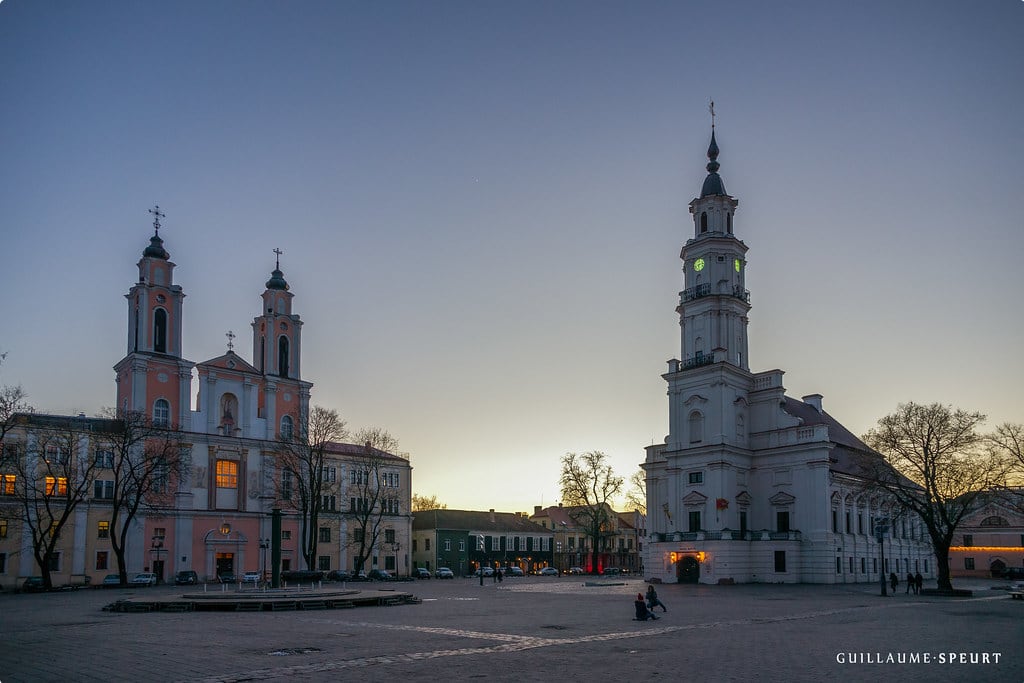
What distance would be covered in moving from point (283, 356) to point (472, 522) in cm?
3953

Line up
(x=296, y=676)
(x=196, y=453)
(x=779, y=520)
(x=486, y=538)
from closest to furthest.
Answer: (x=296, y=676) < (x=779, y=520) < (x=196, y=453) < (x=486, y=538)

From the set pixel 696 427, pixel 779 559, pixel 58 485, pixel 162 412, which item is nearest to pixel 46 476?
pixel 58 485

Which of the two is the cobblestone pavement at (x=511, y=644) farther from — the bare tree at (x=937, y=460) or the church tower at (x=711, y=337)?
the church tower at (x=711, y=337)

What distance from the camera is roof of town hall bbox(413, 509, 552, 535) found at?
107 meters

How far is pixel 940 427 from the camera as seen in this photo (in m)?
47.2

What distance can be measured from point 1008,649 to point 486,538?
9396 cm

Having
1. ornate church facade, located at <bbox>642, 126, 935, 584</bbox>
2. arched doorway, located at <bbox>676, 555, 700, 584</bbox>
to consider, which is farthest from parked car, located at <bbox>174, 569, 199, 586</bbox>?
arched doorway, located at <bbox>676, 555, 700, 584</bbox>

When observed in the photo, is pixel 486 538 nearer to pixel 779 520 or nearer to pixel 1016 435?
pixel 779 520

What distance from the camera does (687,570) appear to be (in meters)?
65.8

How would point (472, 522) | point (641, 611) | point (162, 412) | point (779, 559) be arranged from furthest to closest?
point (472, 522) < point (162, 412) < point (779, 559) < point (641, 611)

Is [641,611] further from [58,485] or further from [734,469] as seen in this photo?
[58,485]

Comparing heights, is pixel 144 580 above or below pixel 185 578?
above

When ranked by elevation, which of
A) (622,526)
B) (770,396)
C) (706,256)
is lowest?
(622,526)

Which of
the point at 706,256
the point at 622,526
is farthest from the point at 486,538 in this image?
the point at 706,256
